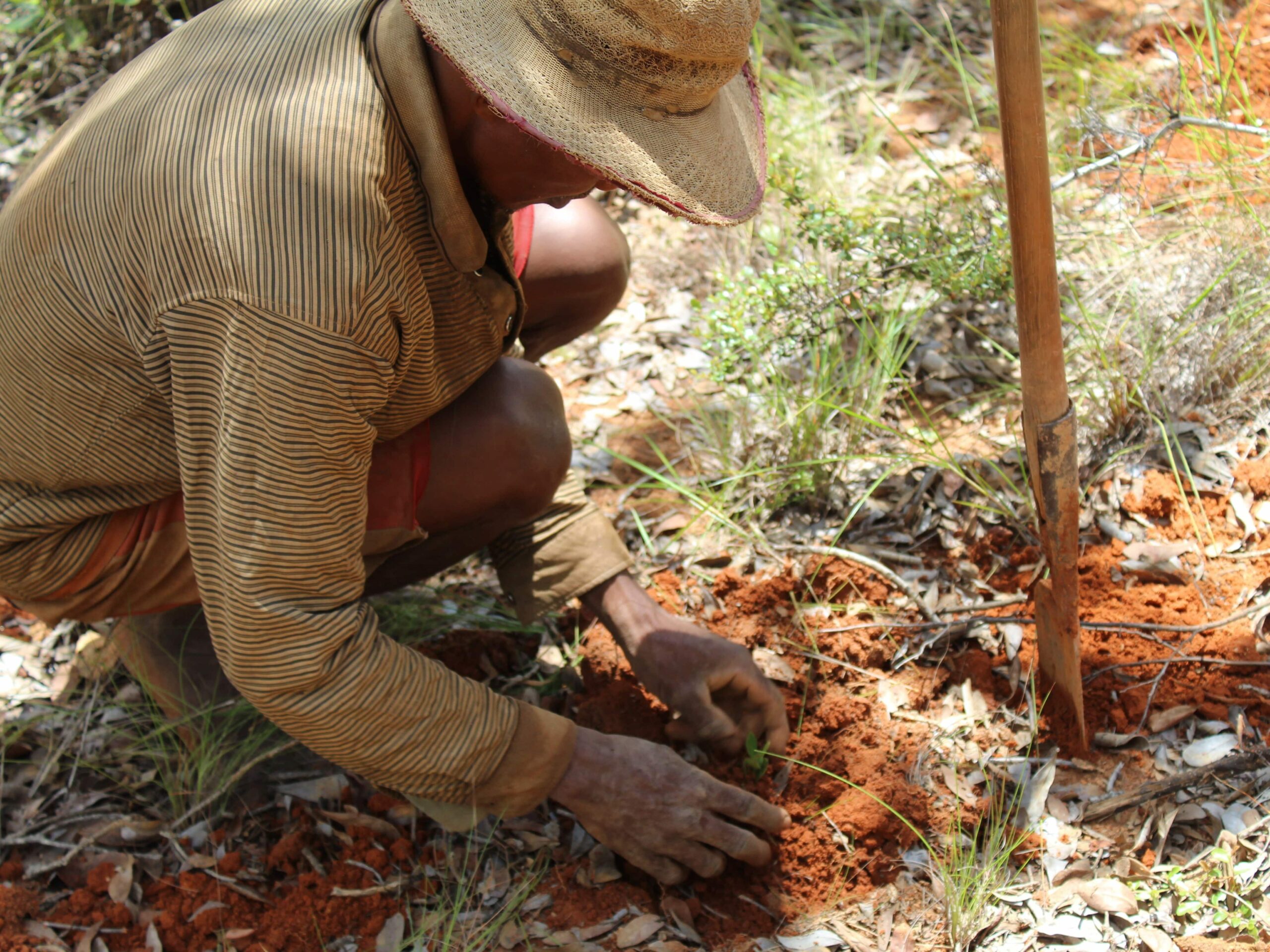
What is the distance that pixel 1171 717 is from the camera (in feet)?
6.54

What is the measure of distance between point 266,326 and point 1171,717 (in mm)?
1709

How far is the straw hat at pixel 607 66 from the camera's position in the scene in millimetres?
1327

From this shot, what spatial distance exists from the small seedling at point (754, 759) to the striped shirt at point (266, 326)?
55 centimetres

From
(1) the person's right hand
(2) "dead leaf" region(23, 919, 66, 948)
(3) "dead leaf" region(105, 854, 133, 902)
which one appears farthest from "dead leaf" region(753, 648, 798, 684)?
(2) "dead leaf" region(23, 919, 66, 948)

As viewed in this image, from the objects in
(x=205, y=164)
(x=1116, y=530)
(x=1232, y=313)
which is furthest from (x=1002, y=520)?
(x=205, y=164)

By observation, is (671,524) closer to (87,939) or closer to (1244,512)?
(1244,512)

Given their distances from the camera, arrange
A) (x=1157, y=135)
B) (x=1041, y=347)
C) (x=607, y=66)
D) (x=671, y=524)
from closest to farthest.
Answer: (x=607, y=66) < (x=1041, y=347) < (x=1157, y=135) < (x=671, y=524)

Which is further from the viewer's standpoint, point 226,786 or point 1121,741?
point 226,786

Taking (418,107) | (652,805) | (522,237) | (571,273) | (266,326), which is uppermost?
(418,107)

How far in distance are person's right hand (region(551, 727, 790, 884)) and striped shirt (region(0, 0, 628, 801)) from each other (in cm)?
17

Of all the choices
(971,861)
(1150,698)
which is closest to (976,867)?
(971,861)

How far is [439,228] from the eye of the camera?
161 centimetres

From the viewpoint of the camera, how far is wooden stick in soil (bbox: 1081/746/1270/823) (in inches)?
72.4

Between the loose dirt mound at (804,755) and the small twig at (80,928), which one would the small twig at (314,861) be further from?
the loose dirt mound at (804,755)
